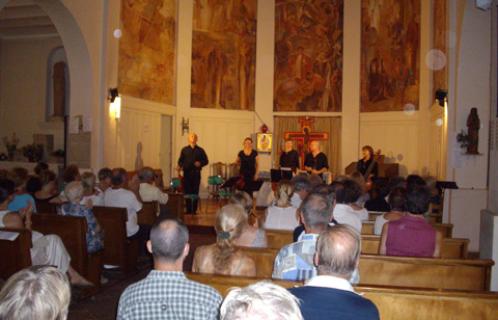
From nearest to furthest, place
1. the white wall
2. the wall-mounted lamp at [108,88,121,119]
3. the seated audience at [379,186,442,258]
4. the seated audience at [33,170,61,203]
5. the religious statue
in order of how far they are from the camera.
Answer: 1. the seated audience at [379,186,442,258]
2. the seated audience at [33,170,61,203]
3. the religious statue
4. the wall-mounted lamp at [108,88,121,119]
5. the white wall

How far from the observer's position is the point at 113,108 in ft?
42.1

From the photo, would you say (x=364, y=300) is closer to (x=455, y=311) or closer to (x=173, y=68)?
(x=455, y=311)

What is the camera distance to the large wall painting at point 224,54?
1827 centimetres

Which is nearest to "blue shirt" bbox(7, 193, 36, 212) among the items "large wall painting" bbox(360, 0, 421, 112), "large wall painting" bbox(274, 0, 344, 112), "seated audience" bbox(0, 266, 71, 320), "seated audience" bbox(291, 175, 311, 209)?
"seated audience" bbox(291, 175, 311, 209)

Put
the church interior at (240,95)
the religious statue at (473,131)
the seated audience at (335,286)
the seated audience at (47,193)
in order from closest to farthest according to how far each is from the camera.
Result: the seated audience at (335,286)
the seated audience at (47,193)
the religious statue at (473,131)
the church interior at (240,95)

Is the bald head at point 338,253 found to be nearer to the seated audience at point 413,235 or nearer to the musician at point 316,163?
the seated audience at point 413,235

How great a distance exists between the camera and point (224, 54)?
18.7 m

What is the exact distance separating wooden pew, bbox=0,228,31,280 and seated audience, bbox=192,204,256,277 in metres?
1.83

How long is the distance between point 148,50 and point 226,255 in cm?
1249

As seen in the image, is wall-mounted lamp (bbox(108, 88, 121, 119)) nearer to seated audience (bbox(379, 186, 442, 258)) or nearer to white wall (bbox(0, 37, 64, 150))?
white wall (bbox(0, 37, 64, 150))

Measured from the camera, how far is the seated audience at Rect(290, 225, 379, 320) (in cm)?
248

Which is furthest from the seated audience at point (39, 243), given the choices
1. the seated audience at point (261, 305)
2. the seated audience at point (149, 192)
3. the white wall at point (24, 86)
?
the white wall at point (24, 86)

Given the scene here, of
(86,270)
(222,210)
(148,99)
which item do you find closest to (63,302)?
(222,210)

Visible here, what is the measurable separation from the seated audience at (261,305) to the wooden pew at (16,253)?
12.1 feet
